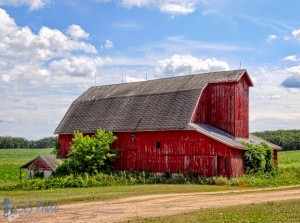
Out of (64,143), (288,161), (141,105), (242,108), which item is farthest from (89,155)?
(288,161)

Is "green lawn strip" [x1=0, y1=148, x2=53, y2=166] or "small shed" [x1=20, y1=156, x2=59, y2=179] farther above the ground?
"small shed" [x1=20, y1=156, x2=59, y2=179]

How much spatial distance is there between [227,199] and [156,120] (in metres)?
17.8

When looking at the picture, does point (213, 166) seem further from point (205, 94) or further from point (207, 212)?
point (207, 212)

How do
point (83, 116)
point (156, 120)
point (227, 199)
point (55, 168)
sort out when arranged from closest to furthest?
point (227, 199) < point (156, 120) < point (55, 168) < point (83, 116)

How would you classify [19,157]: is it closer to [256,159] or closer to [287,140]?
[287,140]

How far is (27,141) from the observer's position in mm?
182875

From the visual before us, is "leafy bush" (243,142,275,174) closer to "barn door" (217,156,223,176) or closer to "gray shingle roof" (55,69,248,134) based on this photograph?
"barn door" (217,156,223,176)

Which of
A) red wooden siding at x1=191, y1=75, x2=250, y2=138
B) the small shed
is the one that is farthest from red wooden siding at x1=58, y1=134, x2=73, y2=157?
red wooden siding at x1=191, y1=75, x2=250, y2=138

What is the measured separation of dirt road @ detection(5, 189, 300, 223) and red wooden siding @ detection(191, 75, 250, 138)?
14821mm

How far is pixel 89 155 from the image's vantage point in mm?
41844

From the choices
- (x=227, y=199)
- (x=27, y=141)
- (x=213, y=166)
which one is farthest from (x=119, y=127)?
(x=27, y=141)

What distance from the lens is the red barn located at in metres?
37.6

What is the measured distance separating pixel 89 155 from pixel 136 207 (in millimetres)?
21135

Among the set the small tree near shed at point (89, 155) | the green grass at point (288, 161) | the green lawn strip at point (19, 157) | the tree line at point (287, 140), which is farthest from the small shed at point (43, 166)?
the tree line at point (287, 140)
